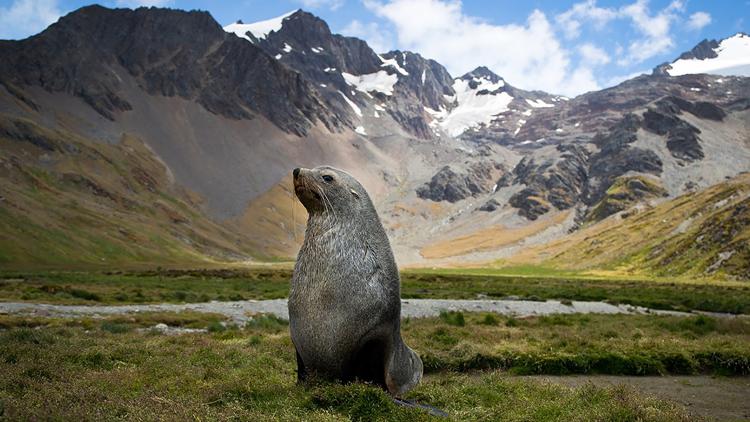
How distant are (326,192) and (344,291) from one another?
5.51 ft

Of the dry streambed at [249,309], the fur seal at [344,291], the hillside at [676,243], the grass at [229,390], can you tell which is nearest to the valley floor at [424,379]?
the grass at [229,390]

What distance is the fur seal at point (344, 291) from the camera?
27.5 ft

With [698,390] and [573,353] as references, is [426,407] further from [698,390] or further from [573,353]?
[573,353]

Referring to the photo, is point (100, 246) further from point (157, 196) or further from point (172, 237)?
point (157, 196)

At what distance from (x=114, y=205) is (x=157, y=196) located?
27147 mm

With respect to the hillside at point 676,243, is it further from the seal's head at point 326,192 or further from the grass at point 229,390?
A: the seal's head at point 326,192

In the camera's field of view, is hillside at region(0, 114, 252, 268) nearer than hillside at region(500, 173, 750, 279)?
No

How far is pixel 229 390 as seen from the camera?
8305mm

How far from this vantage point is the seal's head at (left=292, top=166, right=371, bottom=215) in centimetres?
890

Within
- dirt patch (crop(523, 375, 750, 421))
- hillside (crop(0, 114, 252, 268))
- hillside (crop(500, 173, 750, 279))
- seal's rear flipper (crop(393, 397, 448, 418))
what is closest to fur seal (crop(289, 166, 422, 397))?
seal's rear flipper (crop(393, 397, 448, 418))

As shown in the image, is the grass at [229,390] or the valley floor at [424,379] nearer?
the grass at [229,390]

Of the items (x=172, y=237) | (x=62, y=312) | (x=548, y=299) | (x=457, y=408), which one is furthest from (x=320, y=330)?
(x=172, y=237)

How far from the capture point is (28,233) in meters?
104

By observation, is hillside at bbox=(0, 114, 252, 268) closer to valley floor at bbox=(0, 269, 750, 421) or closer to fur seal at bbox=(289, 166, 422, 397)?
valley floor at bbox=(0, 269, 750, 421)
